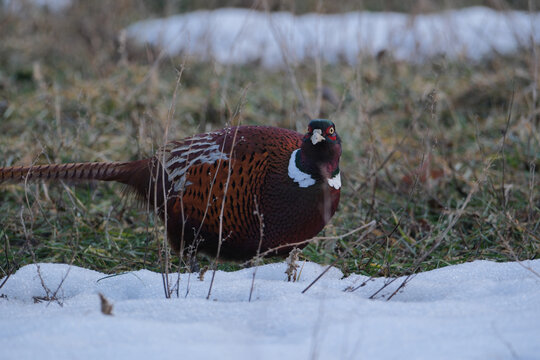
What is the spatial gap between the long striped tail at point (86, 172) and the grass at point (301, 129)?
7.1 inches

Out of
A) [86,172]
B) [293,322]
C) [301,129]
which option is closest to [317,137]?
[293,322]

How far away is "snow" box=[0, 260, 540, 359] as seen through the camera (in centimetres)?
167

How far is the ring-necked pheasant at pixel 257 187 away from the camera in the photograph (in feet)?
9.38

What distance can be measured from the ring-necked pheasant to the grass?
0.62ft

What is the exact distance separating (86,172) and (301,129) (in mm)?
1837

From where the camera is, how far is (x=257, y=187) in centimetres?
290

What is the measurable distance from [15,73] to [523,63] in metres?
5.11

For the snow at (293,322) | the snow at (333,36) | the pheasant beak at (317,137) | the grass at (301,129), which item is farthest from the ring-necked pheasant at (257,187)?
the snow at (333,36)

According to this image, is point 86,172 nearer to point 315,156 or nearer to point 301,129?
point 315,156

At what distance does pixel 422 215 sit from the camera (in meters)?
3.73

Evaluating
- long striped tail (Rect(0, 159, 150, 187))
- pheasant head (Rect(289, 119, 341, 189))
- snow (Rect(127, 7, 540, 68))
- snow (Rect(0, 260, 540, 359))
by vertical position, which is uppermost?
snow (Rect(127, 7, 540, 68))

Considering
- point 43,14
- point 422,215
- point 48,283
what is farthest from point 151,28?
point 48,283

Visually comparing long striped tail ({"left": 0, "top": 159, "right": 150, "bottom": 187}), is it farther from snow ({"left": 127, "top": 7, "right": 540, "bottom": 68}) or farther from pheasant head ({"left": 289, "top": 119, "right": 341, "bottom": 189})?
snow ({"left": 127, "top": 7, "right": 540, "bottom": 68})

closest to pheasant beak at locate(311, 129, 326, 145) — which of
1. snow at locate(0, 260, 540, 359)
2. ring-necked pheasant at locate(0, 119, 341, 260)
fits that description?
ring-necked pheasant at locate(0, 119, 341, 260)
